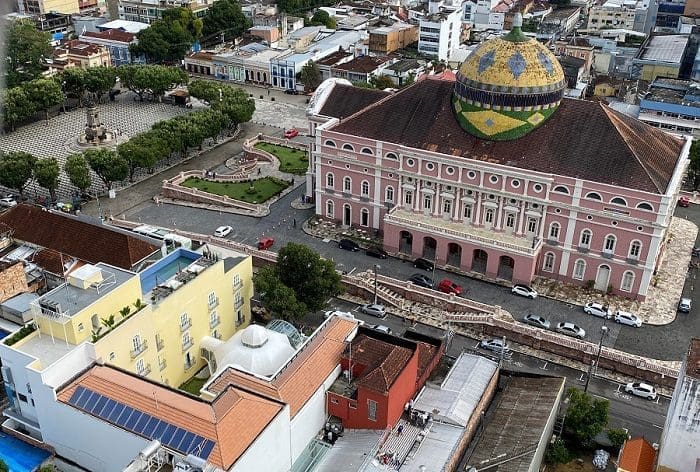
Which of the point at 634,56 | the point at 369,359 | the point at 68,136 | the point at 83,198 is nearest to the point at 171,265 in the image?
the point at 369,359

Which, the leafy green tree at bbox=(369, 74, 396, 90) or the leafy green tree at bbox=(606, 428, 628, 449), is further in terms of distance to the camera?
the leafy green tree at bbox=(369, 74, 396, 90)

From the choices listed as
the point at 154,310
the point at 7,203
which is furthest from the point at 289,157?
the point at 154,310

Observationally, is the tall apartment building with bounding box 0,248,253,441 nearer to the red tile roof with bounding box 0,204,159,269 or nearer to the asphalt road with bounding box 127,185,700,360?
the red tile roof with bounding box 0,204,159,269

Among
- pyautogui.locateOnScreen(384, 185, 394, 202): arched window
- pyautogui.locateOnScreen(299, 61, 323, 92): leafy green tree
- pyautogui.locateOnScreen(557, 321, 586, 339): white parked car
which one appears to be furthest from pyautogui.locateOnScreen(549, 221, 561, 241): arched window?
pyautogui.locateOnScreen(299, 61, 323, 92): leafy green tree

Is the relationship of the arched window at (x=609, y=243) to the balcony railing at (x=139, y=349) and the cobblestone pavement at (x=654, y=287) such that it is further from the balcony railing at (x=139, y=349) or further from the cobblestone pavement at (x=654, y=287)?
the balcony railing at (x=139, y=349)

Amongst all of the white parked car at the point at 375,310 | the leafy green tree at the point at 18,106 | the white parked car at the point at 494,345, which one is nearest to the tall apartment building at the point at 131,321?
the white parked car at the point at 375,310

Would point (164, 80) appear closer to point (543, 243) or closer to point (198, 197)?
point (198, 197)

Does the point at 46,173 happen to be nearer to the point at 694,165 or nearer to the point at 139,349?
the point at 139,349
